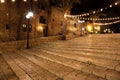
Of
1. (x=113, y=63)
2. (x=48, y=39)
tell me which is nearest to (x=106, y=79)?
(x=113, y=63)

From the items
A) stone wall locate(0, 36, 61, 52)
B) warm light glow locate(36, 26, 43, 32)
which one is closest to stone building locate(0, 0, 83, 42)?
warm light glow locate(36, 26, 43, 32)

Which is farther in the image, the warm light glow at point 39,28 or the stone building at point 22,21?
the warm light glow at point 39,28

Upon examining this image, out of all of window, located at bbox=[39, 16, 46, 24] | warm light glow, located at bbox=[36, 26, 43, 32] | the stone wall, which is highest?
window, located at bbox=[39, 16, 46, 24]

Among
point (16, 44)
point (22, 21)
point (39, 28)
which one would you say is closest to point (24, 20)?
point (22, 21)

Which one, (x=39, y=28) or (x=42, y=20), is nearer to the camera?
(x=39, y=28)

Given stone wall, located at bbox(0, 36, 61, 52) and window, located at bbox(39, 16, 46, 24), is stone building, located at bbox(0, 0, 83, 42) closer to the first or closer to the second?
window, located at bbox(39, 16, 46, 24)

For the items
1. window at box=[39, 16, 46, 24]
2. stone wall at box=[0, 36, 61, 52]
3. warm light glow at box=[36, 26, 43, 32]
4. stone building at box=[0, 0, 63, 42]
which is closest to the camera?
stone wall at box=[0, 36, 61, 52]

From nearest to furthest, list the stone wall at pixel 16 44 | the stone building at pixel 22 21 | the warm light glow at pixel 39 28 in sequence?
the stone wall at pixel 16 44
the stone building at pixel 22 21
the warm light glow at pixel 39 28

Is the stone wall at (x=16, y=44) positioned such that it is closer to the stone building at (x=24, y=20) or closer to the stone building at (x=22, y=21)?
the stone building at (x=24, y=20)

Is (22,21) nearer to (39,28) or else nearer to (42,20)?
(39,28)

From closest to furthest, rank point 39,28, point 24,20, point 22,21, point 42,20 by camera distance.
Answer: point 22,21
point 24,20
point 39,28
point 42,20

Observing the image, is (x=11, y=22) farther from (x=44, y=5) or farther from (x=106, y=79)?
(x=106, y=79)

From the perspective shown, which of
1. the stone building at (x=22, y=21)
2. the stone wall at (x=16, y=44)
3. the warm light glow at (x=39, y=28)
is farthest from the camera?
the warm light glow at (x=39, y=28)

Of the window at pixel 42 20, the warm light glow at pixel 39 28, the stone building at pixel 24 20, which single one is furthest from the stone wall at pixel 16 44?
the window at pixel 42 20
